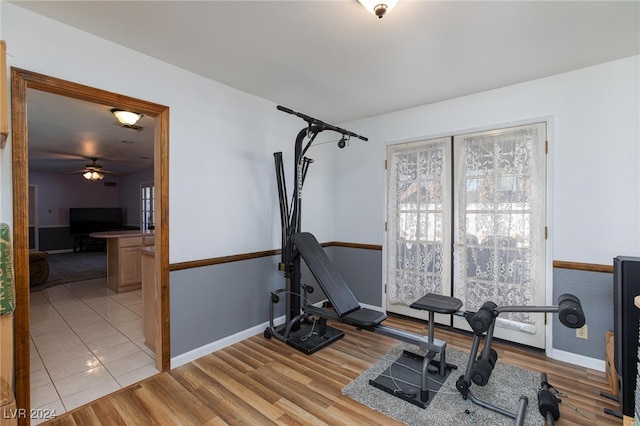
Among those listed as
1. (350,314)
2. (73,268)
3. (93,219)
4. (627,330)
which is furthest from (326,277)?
(93,219)

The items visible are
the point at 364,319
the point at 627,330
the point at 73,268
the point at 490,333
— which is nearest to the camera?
the point at 627,330

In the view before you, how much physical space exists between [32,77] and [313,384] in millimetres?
2876

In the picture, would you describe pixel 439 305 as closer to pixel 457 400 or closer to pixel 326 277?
pixel 457 400

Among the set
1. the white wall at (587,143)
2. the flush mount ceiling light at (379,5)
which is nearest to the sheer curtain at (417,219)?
the white wall at (587,143)

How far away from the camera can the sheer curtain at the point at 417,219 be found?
3.38 metres

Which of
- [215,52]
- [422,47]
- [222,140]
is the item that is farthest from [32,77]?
[422,47]

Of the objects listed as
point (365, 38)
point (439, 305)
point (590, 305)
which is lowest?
point (590, 305)

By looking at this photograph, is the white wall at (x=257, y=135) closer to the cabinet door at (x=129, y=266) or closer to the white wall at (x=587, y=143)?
the white wall at (x=587, y=143)

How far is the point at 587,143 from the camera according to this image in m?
2.59

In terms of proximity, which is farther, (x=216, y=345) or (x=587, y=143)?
(x=216, y=345)

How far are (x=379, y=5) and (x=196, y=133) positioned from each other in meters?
1.90

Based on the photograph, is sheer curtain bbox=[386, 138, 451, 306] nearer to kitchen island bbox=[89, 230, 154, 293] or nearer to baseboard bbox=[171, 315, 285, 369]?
baseboard bbox=[171, 315, 285, 369]

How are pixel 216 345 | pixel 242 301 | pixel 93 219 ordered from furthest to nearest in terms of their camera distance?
pixel 93 219
pixel 242 301
pixel 216 345

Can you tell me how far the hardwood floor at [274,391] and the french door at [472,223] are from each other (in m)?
0.57
